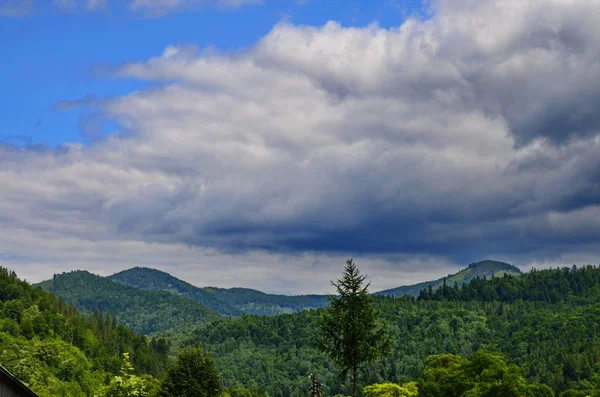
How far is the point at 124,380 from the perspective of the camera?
5875 cm

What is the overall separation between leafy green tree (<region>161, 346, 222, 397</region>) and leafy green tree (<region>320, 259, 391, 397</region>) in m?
19.7

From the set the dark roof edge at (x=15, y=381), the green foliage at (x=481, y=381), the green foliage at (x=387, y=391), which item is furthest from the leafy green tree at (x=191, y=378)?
the green foliage at (x=387, y=391)

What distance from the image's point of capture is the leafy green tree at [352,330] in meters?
65.6

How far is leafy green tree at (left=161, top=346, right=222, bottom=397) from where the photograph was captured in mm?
80000

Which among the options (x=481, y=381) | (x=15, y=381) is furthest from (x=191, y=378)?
(x=481, y=381)

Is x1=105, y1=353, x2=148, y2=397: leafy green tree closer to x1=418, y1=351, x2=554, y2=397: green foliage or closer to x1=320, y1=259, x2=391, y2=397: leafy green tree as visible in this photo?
x1=320, y1=259, x2=391, y2=397: leafy green tree

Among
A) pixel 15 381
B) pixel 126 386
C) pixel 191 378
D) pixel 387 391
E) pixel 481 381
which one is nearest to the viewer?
pixel 15 381

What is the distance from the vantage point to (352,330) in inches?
2576

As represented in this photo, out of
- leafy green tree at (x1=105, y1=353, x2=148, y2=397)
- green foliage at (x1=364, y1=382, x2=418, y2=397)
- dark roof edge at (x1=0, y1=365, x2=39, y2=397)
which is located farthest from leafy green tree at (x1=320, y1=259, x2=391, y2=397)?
green foliage at (x1=364, y1=382, x2=418, y2=397)

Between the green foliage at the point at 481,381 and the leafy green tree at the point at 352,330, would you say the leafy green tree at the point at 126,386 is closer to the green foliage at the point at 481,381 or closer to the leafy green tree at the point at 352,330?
the leafy green tree at the point at 352,330

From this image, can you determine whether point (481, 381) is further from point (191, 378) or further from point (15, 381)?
point (15, 381)

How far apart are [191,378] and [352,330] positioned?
960 inches

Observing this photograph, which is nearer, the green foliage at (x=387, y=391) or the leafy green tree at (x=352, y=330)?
the leafy green tree at (x=352, y=330)

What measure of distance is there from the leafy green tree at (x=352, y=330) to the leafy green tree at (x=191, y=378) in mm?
19678
